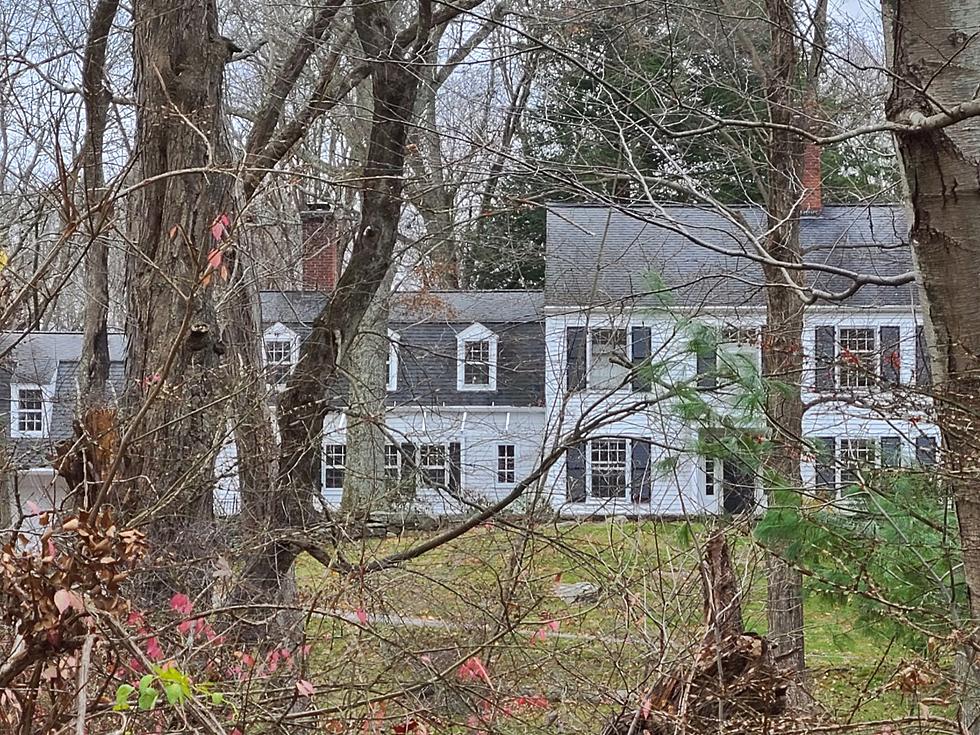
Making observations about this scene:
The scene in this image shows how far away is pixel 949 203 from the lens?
2.81m

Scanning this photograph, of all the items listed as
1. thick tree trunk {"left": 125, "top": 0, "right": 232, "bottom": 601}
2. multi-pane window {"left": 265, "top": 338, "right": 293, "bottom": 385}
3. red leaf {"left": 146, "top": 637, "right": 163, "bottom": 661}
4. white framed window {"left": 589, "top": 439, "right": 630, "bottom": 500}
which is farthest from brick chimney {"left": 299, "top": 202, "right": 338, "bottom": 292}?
red leaf {"left": 146, "top": 637, "right": 163, "bottom": 661}

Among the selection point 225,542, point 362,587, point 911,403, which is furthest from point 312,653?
point 911,403

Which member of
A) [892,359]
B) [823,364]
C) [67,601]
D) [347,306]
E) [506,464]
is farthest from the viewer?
A: [506,464]

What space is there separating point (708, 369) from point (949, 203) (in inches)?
166

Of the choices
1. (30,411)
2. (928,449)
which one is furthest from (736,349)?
(30,411)

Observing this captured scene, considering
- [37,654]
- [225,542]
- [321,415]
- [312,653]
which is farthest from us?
[321,415]

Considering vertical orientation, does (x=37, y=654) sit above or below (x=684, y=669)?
above

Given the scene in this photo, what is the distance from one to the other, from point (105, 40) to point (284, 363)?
3.12 metres

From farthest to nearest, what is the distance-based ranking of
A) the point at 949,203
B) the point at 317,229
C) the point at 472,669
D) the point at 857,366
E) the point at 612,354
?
the point at 317,229
the point at 612,354
the point at 472,669
the point at 857,366
the point at 949,203

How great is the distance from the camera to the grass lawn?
13.7 ft

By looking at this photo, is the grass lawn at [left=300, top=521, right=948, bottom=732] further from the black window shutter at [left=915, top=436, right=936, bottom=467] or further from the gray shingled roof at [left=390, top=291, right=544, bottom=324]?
the gray shingled roof at [left=390, top=291, right=544, bottom=324]

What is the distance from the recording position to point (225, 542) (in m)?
5.62

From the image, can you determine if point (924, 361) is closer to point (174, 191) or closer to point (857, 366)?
point (857, 366)

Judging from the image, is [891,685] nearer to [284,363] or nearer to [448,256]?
[284,363]
